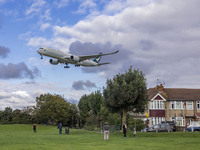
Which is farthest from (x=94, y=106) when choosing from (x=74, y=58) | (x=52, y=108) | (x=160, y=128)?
(x=160, y=128)

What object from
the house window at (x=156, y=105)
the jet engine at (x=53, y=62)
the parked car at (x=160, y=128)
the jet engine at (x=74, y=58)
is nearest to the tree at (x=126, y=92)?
the parked car at (x=160, y=128)

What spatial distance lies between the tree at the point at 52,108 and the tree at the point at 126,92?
4680 centimetres

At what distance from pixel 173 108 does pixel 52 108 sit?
132 ft

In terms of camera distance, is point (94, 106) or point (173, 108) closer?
point (173, 108)

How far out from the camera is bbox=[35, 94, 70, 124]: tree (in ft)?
292

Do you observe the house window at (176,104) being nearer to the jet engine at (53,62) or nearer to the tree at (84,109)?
the jet engine at (53,62)

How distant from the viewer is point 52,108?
293ft

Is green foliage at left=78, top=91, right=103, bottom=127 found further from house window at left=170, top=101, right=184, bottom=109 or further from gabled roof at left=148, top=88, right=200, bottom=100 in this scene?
house window at left=170, top=101, right=184, bottom=109

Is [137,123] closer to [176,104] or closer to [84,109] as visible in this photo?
[176,104]

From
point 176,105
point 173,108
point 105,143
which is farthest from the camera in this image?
point 176,105

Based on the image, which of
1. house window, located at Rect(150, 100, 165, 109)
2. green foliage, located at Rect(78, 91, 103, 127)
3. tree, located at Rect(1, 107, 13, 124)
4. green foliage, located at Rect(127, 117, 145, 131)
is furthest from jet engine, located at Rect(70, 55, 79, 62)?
tree, located at Rect(1, 107, 13, 124)

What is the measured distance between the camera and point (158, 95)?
6278 centimetres

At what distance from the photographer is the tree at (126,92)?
1671 inches

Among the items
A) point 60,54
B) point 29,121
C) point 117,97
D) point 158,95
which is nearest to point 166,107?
point 158,95
